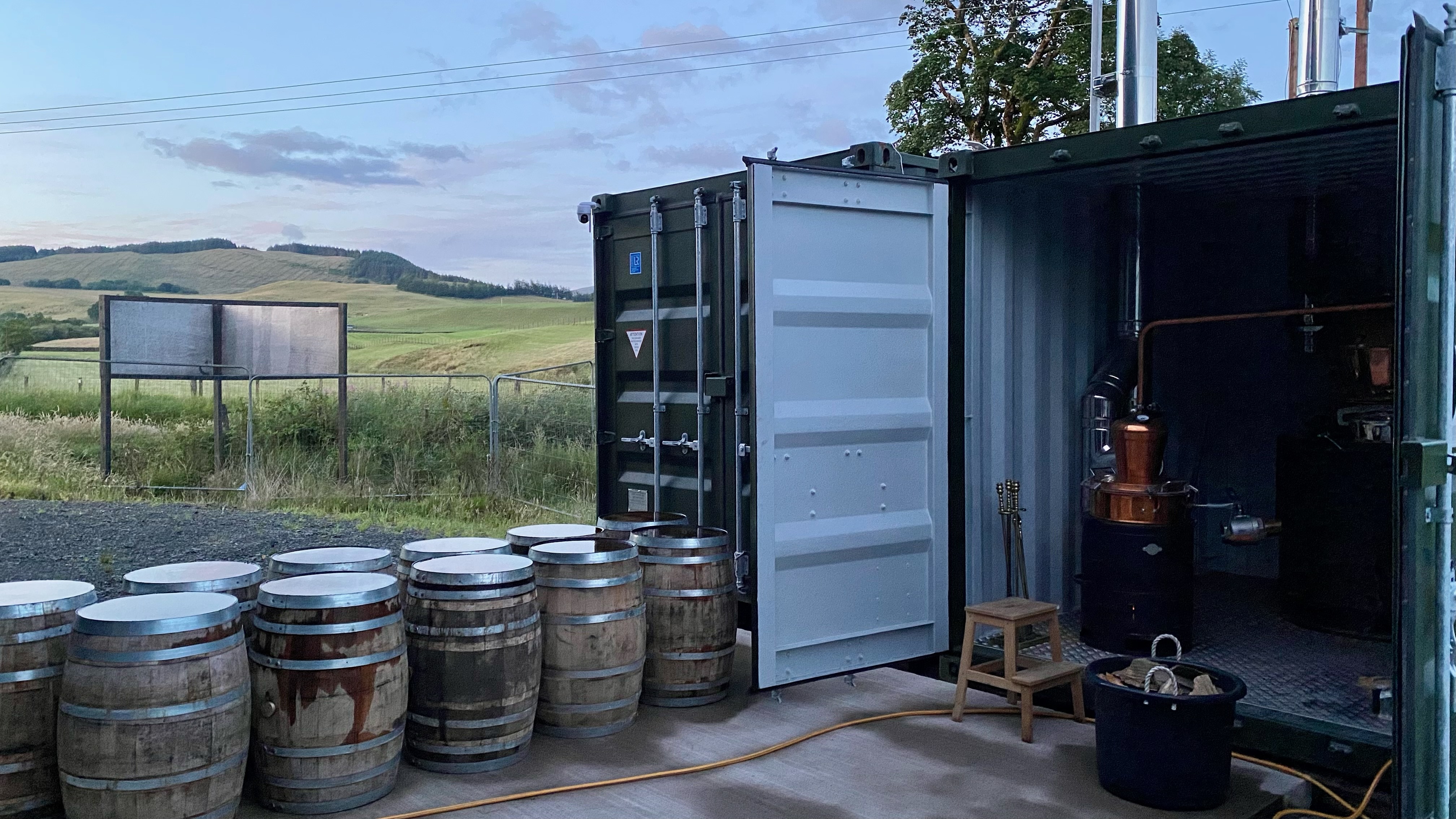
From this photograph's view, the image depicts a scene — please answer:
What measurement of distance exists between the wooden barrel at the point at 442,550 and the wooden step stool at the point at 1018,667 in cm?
221

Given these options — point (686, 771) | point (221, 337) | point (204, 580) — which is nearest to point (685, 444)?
point (686, 771)

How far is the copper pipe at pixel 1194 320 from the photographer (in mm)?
6391

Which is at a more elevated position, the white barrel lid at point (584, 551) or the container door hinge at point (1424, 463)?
the container door hinge at point (1424, 463)

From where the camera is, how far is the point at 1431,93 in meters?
3.49

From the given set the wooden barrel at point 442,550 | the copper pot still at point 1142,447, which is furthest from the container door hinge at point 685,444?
the copper pot still at point 1142,447

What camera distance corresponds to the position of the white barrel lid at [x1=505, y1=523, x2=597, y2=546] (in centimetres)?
552

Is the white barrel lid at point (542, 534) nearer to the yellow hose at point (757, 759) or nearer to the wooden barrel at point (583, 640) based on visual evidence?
the wooden barrel at point (583, 640)

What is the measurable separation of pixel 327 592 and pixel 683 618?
1818 mm

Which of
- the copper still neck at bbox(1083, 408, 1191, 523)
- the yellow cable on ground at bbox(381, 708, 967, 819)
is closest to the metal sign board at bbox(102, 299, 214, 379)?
the yellow cable on ground at bbox(381, 708, 967, 819)

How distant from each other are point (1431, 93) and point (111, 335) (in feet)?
39.4

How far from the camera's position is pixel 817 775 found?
4664 mm

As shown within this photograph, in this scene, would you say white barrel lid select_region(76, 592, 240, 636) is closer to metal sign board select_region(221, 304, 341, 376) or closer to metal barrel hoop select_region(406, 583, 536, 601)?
metal barrel hoop select_region(406, 583, 536, 601)

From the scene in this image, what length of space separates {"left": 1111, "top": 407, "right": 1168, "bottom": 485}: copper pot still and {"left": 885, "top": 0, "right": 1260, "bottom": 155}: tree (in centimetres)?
1515

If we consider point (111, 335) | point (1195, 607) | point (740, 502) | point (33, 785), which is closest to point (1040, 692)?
point (740, 502)
